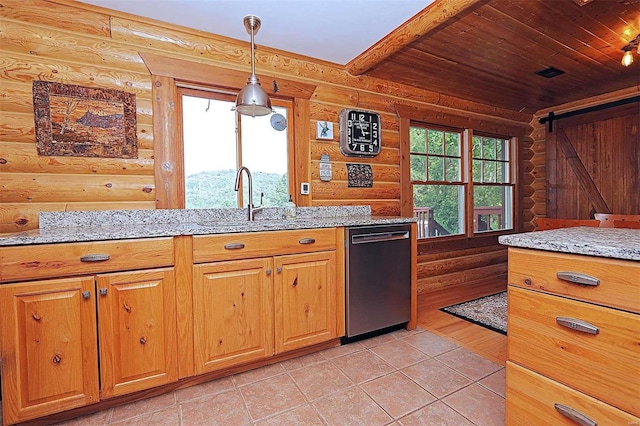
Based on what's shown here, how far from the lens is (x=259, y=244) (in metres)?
1.91

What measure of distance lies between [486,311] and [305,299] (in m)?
1.93

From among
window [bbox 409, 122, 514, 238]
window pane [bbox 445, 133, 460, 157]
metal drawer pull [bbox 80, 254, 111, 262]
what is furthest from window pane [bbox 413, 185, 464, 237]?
metal drawer pull [bbox 80, 254, 111, 262]

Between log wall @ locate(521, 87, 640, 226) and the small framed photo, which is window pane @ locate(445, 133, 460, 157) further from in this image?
the small framed photo

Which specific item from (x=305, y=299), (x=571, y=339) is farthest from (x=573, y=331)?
(x=305, y=299)

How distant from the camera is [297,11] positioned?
213 cm

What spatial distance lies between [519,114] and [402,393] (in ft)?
14.4

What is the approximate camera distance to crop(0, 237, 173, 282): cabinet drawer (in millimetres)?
1403

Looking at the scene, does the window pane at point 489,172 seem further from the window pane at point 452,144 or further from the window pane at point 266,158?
the window pane at point 266,158

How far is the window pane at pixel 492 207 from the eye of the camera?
413cm

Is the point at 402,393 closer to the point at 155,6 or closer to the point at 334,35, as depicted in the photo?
the point at 334,35

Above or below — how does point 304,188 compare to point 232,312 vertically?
above

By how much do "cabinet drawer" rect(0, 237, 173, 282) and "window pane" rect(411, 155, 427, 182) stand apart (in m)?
2.75

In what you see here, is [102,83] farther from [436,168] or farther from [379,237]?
[436,168]

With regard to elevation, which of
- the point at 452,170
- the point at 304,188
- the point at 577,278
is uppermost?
the point at 452,170
